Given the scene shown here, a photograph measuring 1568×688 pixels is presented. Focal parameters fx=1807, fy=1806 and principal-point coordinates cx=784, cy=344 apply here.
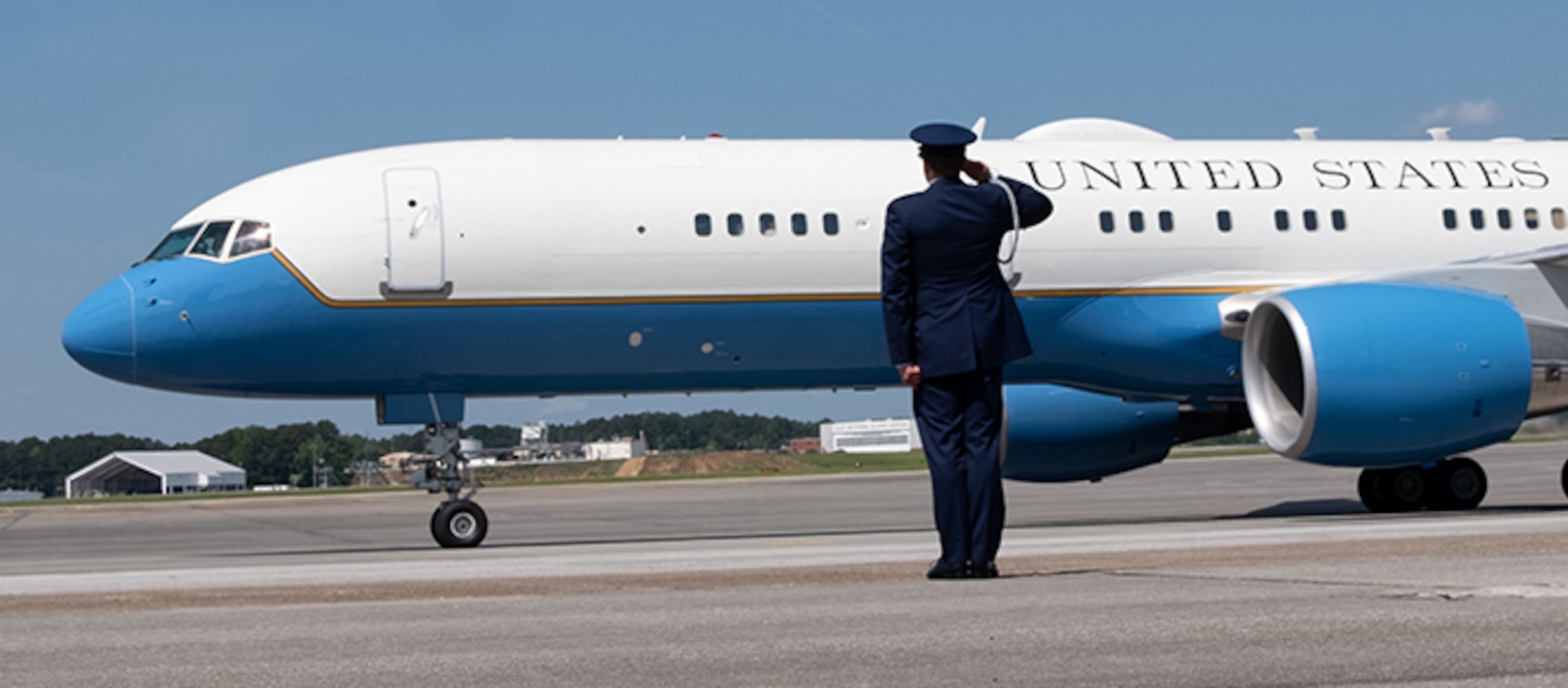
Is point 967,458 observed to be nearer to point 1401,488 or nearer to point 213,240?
point 213,240

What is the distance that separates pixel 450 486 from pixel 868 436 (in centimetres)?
12403

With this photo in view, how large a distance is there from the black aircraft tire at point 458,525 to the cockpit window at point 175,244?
10.1 feet

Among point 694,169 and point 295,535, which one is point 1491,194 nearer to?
point 694,169

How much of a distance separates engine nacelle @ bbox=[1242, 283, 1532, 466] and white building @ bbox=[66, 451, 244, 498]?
114m

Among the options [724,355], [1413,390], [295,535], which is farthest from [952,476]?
[295,535]

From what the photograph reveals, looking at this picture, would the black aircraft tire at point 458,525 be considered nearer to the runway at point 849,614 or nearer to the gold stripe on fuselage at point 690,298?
the gold stripe on fuselage at point 690,298

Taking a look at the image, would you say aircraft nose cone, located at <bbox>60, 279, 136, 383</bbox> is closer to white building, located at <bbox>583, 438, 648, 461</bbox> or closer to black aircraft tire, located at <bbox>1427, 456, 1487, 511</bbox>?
black aircraft tire, located at <bbox>1427, 456, 1487, 511</bbox>

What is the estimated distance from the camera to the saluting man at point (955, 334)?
6.89m

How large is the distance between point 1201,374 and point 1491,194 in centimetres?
356

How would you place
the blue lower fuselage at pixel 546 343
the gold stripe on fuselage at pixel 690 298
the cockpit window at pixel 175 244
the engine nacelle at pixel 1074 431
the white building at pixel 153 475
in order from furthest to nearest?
the white building at pixel 153 475 < the engine nacelle at pixel 1074 431 < the cockpit window at pixel 175 244 < the gold stripe on fuselage at pixel 690 298 < the blue lower fuselage at pixel 546 343

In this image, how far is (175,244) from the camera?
1493 centimetres

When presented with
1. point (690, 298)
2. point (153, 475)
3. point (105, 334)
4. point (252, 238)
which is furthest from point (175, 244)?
point (153, 475)

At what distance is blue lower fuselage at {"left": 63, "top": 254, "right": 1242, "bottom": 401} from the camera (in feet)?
46.9

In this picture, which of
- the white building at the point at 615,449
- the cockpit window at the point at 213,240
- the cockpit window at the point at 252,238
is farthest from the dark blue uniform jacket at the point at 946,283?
the white building at the point at 615,449
